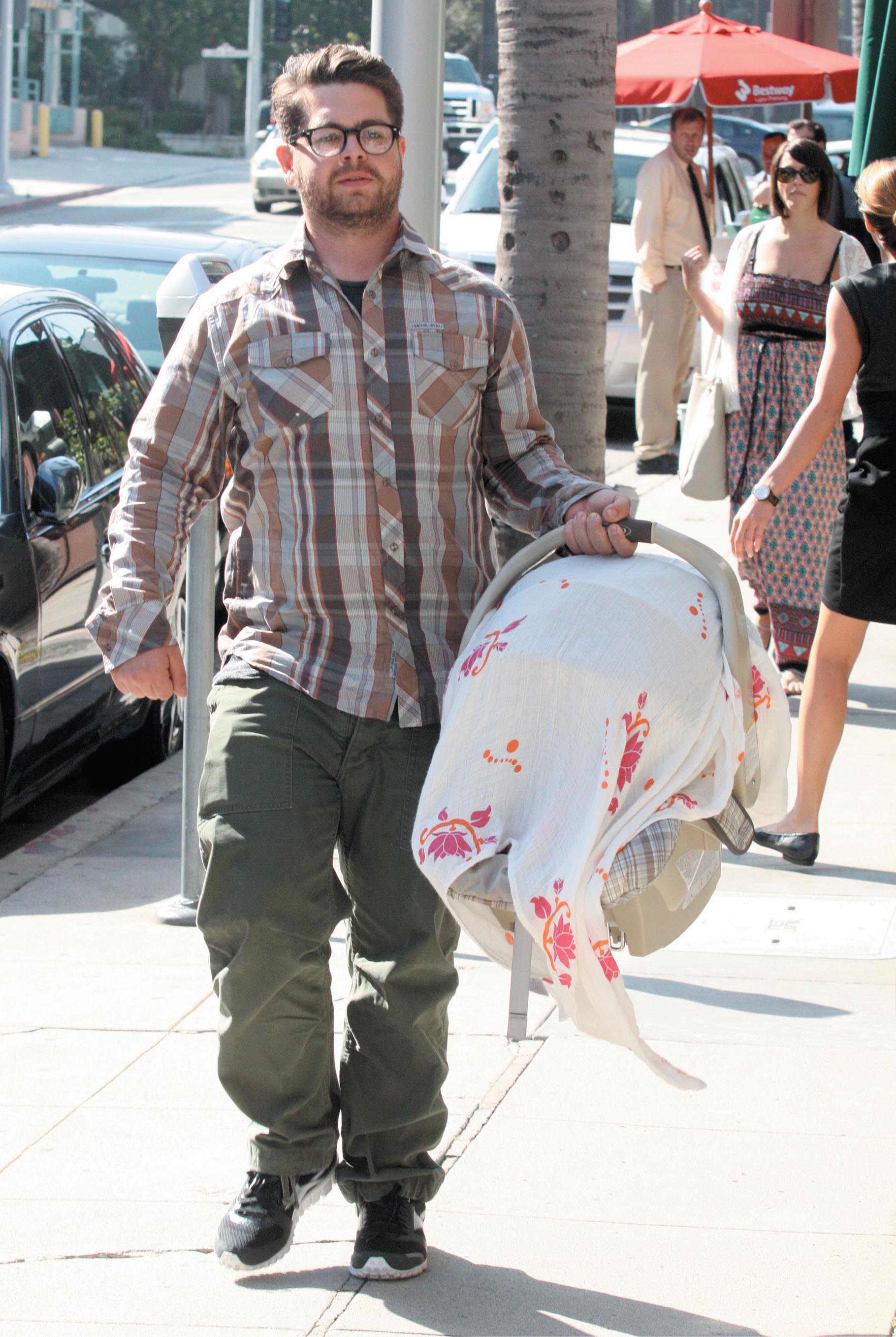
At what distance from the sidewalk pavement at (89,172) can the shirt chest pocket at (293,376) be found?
28.3 meters

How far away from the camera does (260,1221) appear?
311 cm

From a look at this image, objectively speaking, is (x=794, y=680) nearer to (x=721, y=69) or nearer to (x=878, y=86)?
(x=878, y=86)

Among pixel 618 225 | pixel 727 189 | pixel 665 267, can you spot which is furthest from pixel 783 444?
pixel 727 189

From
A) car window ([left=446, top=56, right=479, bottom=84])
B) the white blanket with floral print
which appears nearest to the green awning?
the white blanket with floral print

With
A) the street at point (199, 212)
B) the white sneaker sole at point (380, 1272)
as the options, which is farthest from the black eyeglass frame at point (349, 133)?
the street at point (199, 212)

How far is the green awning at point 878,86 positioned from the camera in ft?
19.2

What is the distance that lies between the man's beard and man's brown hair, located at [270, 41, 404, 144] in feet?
0.37

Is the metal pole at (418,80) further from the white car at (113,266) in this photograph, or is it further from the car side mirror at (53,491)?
the white car at (113,266)

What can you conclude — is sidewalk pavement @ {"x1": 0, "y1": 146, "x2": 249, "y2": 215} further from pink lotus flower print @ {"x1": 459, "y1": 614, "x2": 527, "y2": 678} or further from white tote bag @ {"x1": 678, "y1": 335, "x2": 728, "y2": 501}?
pink lotus flower print @ {"x1": 459, "y1": 614, "x2": 527, "y2": 678}

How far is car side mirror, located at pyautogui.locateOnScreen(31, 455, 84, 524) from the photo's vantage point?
5.83m

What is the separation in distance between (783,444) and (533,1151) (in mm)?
4098

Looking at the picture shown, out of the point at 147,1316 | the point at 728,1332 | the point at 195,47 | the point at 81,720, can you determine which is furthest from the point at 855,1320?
the point at 195,47

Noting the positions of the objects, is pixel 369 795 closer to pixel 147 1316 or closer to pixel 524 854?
pixel 524 854

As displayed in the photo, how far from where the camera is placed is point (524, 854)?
8.97ft
